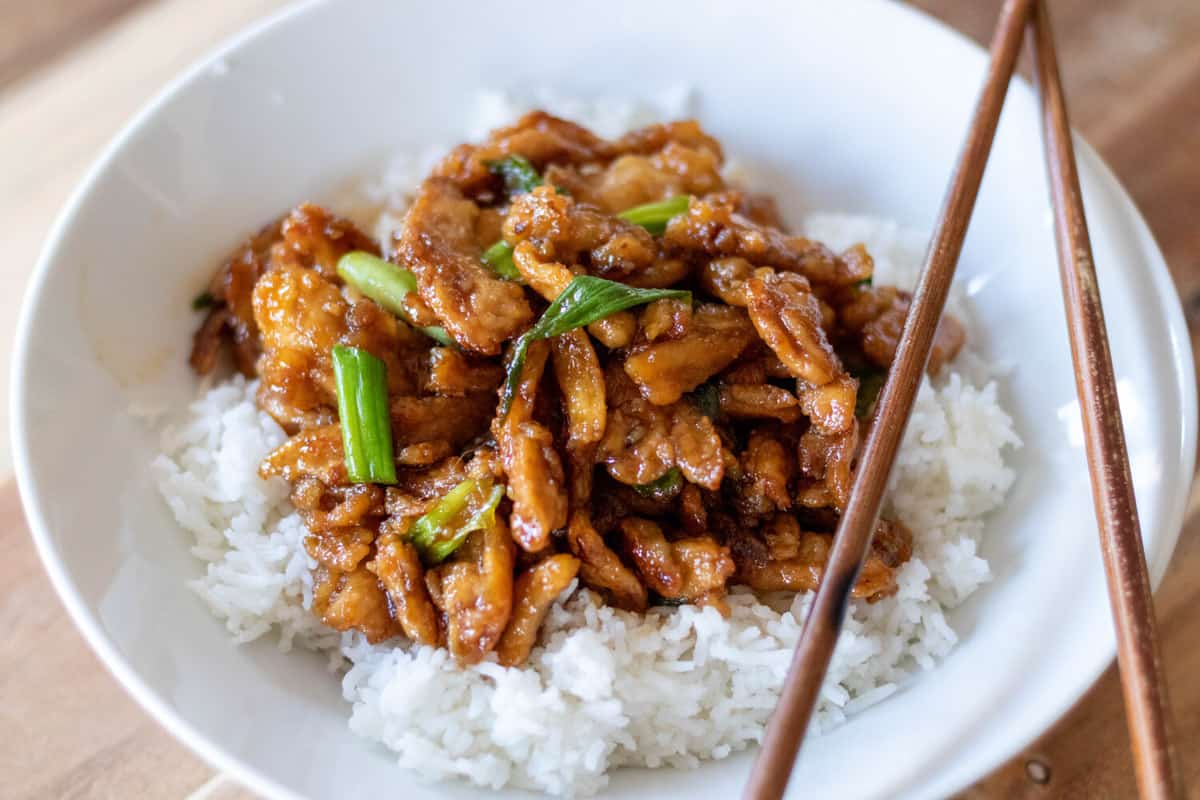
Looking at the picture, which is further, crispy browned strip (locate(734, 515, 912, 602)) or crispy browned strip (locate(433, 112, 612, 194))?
crispy browned strip (locate(433, 112, 612, 194))

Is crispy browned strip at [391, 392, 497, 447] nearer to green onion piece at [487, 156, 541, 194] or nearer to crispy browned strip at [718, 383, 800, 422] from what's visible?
crispy browned strip at [718, 383, 800, 422]

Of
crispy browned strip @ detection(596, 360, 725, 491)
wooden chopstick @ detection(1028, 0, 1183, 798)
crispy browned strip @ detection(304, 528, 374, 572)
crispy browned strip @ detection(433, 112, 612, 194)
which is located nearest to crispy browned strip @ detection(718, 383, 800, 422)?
crispy browned strip @ detection(596, 360, 725, 491)

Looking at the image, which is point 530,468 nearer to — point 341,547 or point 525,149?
point 341,547

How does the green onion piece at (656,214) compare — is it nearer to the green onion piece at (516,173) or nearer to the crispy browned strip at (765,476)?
the green onion piece at (516,173)

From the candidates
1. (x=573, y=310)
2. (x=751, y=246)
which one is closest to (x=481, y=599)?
(x=573, y=310)

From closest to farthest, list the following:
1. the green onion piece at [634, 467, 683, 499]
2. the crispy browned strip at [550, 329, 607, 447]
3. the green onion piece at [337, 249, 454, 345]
Result: the crispy browned strip at [550, 329, 607, 447] → the green onion piece at [634, 467, 683, 499] → the green onion piece at [337, 249, 454, 345]

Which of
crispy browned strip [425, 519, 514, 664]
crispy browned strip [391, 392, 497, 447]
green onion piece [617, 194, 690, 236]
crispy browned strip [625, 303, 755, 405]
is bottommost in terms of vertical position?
crispy browned strip [425, 519, 514, 664]

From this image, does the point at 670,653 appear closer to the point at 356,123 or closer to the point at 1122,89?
the point at 356,123
